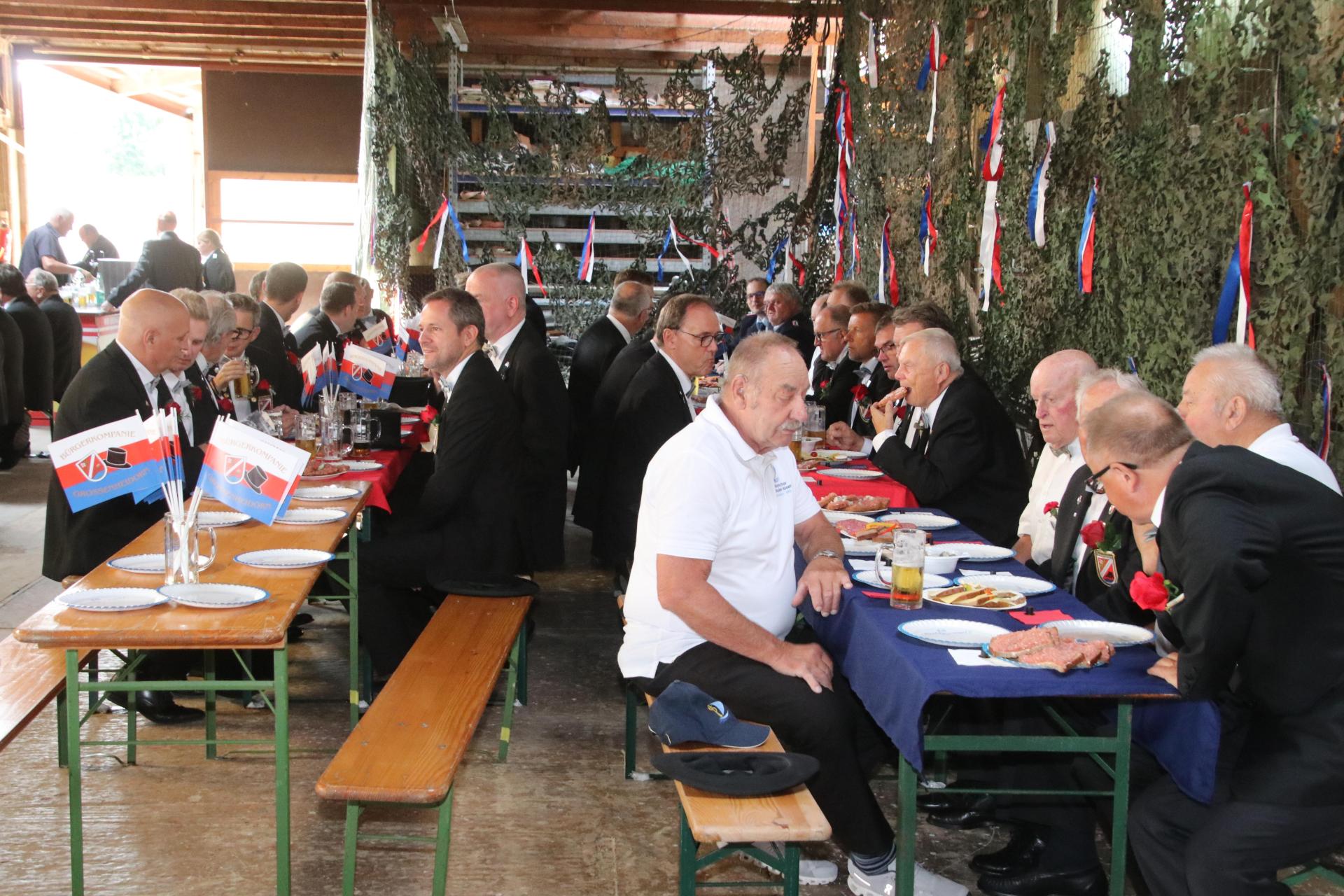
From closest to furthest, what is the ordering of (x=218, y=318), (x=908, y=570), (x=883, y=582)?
(x=908, y=570) < (x=883, y=582) < (x=218, y=318)

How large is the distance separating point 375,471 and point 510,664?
3.63 feet

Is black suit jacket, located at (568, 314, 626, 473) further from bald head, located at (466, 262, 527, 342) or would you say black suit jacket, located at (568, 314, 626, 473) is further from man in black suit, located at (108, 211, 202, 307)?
man in black suit, located at (108, 211, 202, 307)

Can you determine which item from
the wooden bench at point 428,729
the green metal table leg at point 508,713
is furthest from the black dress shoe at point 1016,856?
the green metal table leg at point 508,713

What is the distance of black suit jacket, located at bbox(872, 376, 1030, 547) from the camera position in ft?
15.8

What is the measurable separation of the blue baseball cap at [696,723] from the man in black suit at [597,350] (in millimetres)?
4360

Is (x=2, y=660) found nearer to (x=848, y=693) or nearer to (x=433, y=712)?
(x=433, y=712)

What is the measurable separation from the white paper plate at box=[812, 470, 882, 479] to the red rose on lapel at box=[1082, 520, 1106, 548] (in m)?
1.87

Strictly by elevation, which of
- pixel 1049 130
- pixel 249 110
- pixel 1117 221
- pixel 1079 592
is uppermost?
pixel 249 110

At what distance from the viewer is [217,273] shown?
1405 cm

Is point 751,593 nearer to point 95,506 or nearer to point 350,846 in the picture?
point 350,846

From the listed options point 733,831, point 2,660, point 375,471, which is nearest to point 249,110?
point 375,471

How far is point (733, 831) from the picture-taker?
2533mm

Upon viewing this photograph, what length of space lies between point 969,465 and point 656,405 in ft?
4.17

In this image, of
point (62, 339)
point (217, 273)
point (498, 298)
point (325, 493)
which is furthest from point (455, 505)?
point (217, 273)
